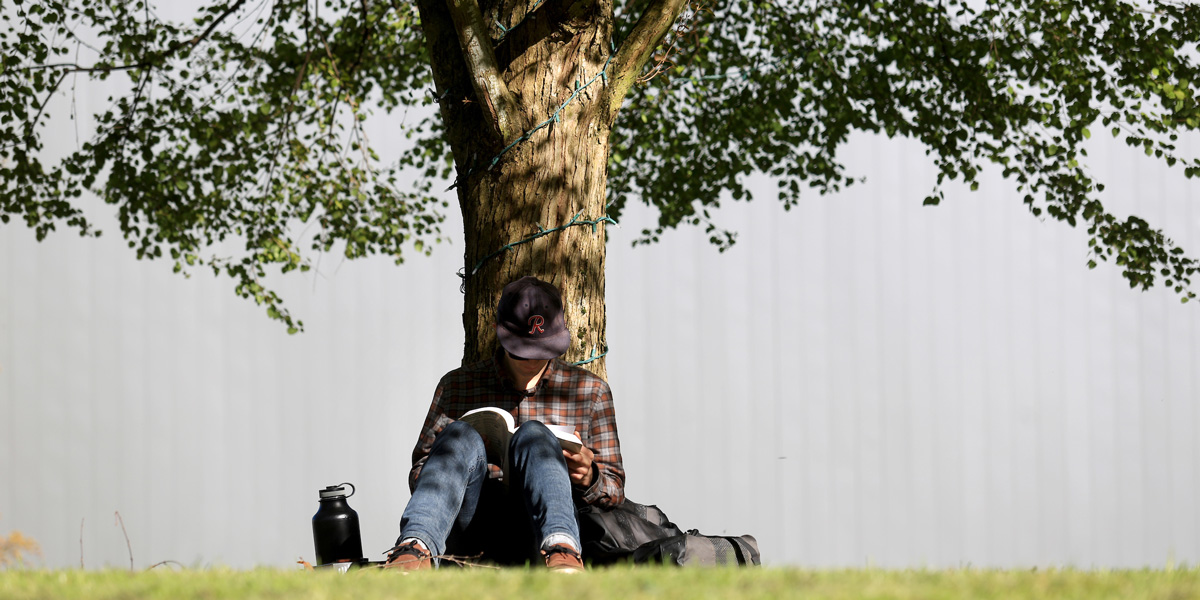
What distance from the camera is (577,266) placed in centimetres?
426

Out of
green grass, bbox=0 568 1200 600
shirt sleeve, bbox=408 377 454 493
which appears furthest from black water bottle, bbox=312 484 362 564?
green grass, bbox=0 568 1200 600

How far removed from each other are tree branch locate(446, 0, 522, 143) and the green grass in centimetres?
223

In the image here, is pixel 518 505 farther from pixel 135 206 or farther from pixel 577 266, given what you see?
pixel 135 206

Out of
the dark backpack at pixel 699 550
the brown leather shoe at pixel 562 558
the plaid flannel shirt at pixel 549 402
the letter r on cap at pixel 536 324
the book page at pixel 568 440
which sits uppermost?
the letter r on cap at pixel 536 324

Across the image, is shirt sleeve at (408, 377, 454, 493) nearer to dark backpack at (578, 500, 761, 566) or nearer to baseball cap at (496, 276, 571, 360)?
baseball cap at (496, 276, 571, 360)

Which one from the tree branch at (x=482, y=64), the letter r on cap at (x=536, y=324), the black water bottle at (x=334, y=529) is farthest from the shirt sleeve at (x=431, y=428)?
the tree branch at (x=482, y=64)

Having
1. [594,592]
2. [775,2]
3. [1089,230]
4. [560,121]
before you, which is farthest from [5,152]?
[1089,230]

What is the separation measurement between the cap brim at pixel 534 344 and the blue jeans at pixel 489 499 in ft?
1.36

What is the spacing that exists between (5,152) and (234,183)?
58.5 inches

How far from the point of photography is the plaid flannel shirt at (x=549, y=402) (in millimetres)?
3746

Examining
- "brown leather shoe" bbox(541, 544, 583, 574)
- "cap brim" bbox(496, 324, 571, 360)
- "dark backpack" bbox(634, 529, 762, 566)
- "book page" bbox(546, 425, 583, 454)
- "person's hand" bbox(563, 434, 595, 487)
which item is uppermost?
"cap brim" bbox(496, 324, 571, 360)

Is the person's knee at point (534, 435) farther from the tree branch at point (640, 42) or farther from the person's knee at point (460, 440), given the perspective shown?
the tree branch at point (640, 42)

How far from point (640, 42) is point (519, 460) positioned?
6.62 ft

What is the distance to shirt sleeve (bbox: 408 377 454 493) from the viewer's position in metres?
3.61
